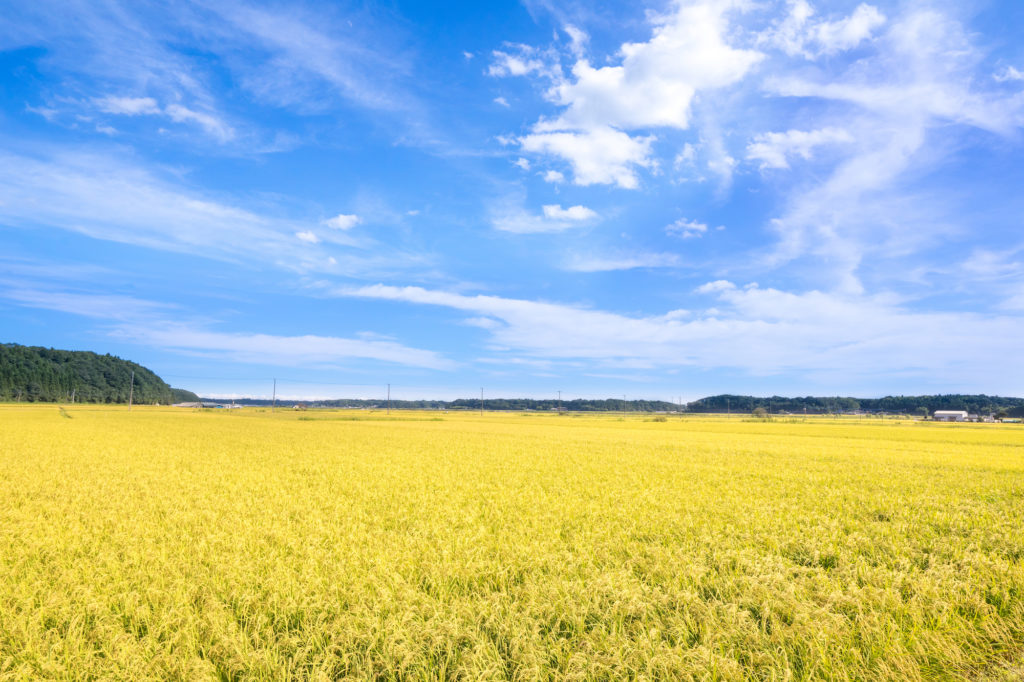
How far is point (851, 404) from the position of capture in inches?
6959

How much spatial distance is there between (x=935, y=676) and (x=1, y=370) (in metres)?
177

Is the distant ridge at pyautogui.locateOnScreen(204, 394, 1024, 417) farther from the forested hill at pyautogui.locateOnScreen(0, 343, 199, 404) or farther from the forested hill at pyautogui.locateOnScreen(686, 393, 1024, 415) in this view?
the forested hill at pyautogui.locateOnScreen(0, 343, 199, 404)

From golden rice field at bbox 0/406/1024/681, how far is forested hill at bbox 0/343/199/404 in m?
158

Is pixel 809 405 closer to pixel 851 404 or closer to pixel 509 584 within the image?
pixel 851 404

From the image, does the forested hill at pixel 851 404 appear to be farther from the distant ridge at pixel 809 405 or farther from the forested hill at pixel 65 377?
the forested hill at pixel 65 377

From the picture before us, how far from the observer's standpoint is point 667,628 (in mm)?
3992

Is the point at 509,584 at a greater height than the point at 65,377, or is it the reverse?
the point at 65,377

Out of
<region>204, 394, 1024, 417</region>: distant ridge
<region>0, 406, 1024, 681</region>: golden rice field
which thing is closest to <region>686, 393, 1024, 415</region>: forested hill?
<region>204, 394, 1024, 417</region>: distant ridge

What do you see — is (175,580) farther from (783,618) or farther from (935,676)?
(935,676)

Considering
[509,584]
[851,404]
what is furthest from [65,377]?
[851,404]

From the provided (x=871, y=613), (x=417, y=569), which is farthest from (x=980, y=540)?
(x=417, y=569)

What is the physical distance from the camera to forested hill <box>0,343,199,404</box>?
417ft

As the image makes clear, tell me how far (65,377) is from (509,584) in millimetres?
182721

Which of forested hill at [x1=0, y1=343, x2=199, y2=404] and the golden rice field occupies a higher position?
forested hill at [x1=0, y1=343, x2=199, y2=404]
